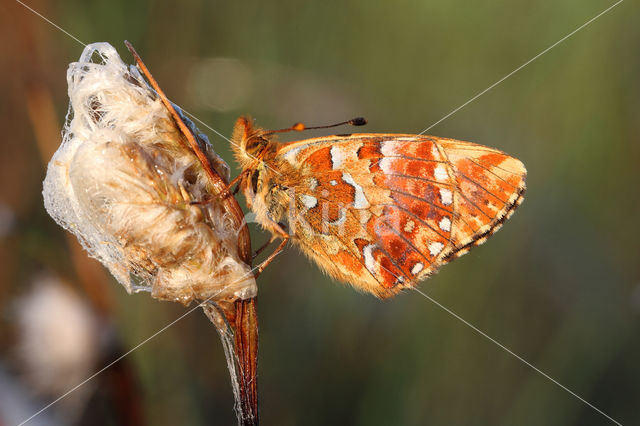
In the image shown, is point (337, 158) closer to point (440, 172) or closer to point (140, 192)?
point (440, 172)

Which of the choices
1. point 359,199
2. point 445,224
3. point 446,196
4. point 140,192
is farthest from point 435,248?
point 140,192

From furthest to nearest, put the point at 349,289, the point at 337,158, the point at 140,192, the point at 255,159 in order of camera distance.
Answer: the point at 349,289 < the point at 337,158 < the point at 255,159 < the point at 140,192

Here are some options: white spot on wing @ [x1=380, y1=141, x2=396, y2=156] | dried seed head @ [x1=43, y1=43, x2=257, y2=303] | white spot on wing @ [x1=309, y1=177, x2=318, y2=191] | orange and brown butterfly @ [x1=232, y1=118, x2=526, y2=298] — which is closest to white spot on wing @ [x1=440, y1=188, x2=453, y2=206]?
orange and brown butterfly @ [x1=232, y1=118, x2=526, y2=298]

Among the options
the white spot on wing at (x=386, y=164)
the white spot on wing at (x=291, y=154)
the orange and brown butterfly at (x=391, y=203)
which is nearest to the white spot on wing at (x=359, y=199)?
the orange and brown butterfly at (x=391, y=203)

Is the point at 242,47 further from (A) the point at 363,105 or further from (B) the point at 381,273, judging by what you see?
(B) the point at 381,273

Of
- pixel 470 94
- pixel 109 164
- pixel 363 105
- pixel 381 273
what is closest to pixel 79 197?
pixel 109 164
